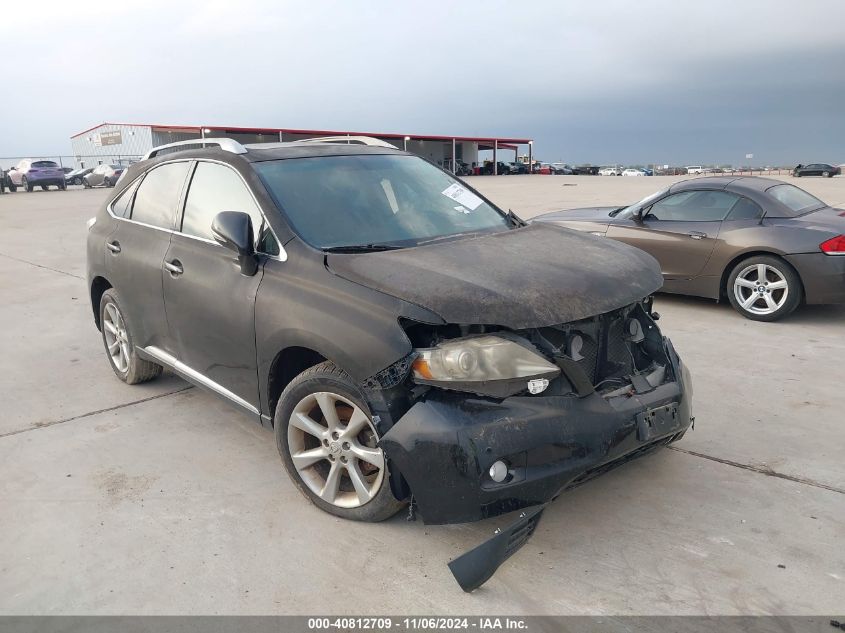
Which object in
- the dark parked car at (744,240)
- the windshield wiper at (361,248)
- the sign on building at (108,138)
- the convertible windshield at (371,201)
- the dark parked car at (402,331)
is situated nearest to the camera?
the dark parked car at (402,331)

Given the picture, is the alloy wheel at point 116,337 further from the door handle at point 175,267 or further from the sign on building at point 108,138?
the sign on building at point 108,138

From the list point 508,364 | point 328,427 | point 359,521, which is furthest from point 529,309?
point 359,521

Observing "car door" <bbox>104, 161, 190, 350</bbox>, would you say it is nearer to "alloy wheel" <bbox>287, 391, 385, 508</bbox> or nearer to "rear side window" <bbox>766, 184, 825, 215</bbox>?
"alloy wheel" <bbox>287, 391, 385, 508</bbox>

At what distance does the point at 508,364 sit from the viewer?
2750 mm

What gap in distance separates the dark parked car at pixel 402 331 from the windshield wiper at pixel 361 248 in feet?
0.06

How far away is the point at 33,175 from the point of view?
36750 mm

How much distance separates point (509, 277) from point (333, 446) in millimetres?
1124

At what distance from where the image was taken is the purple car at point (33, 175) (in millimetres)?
36656

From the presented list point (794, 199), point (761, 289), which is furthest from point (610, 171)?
point (761, 289)

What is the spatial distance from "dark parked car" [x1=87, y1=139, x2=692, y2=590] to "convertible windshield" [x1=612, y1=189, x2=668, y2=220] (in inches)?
152

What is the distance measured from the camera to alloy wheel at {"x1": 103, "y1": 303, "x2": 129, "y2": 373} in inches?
198

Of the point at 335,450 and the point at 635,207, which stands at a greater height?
the point at 635,207

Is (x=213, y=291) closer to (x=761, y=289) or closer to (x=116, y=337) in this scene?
(x=116, y=337)
